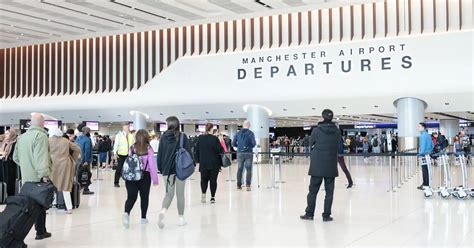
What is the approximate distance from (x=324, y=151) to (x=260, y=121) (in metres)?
16.2

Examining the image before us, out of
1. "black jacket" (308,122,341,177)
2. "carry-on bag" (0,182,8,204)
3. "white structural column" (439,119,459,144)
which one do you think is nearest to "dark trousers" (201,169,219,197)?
"black jacket" (308,122,341,177)

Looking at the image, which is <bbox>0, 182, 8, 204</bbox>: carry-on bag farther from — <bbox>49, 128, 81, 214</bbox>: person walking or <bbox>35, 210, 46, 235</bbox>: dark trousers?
<bbox>35, 210, 46, 235</bbox>: dark trousers

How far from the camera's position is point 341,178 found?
14109 millimetres

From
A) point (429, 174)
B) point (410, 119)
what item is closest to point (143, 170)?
point (429, 174)

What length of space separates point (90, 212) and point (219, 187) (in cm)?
441

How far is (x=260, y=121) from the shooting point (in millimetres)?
23375

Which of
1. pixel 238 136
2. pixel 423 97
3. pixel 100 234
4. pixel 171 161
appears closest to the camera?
pixel 100 234

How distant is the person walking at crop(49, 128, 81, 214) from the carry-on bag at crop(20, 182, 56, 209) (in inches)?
87.0

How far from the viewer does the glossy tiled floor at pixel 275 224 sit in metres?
5.74

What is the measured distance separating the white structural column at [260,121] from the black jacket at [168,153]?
16382 mm

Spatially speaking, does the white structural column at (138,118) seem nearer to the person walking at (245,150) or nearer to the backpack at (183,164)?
the person walking at (245,150)

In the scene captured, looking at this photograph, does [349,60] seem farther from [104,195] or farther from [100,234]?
[100,234]

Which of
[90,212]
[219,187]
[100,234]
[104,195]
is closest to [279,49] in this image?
[219,187]

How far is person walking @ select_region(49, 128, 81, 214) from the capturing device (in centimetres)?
754
